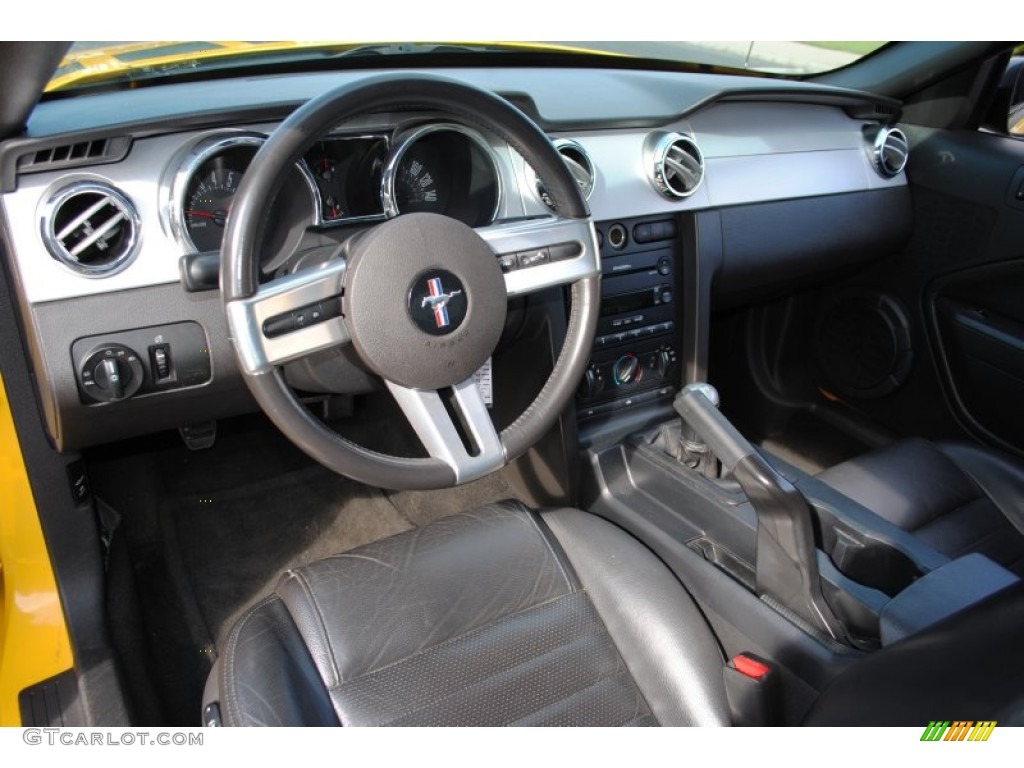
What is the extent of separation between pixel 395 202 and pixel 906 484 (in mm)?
1254

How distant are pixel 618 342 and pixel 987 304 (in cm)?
114

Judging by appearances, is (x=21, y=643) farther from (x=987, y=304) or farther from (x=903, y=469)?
(x=987, y=304)

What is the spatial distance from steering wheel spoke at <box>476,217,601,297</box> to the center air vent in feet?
1.72

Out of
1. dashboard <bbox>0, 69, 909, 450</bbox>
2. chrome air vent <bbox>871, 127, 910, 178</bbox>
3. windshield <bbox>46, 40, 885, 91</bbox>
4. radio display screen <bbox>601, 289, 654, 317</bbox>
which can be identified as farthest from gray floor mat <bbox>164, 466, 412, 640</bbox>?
chrome air vent <bbox>871, 127, 910, 178</bbox>

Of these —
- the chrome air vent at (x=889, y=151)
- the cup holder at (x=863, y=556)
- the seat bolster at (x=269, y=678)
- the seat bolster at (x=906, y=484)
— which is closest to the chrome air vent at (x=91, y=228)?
Result: the seat bolster at (x=269, y=678)

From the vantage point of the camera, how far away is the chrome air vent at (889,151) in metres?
2.21

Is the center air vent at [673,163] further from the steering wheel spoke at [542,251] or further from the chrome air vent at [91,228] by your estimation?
the chrome air vent at [91,228]

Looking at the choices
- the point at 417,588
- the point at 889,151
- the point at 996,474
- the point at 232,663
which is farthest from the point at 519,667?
the point at 889,151

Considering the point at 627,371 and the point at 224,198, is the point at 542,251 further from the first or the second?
the point at 627,371

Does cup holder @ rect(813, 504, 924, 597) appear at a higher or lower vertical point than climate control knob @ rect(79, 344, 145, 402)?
lower

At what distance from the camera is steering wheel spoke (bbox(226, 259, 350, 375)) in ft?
3.46

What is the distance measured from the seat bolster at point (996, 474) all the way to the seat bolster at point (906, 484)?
0.03 meters

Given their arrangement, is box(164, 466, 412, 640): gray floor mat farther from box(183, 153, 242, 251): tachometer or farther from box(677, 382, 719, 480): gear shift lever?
box(183, 153, 242, 251): tachometer

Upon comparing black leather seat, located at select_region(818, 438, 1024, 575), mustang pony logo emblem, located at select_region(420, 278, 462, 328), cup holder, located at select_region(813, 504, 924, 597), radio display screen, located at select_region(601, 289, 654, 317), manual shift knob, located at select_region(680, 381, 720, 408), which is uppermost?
mustang pony logo emblem, located at select_region(420, 278, 462, 328)
